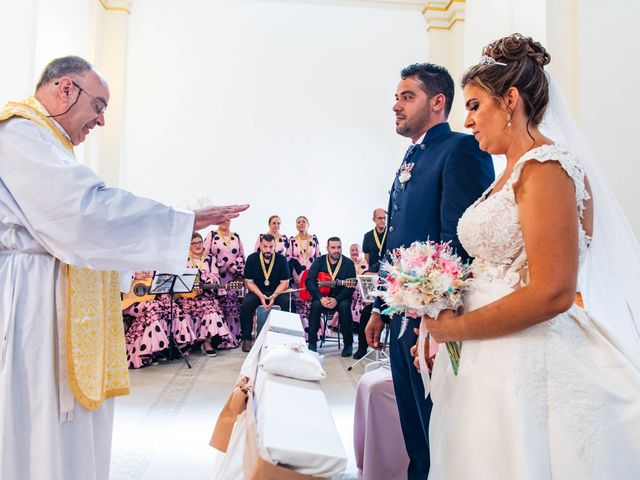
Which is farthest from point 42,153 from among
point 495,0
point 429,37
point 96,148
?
point 429,37

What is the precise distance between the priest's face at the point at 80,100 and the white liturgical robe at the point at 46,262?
191mm

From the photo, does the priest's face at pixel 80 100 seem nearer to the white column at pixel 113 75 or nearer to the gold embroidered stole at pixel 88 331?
the gold embroidered stole at pixel 88 331

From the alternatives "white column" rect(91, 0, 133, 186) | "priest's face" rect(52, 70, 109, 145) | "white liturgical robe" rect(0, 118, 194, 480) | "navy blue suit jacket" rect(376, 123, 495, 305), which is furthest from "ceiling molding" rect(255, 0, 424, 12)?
"white liturgical robe" rect(0, 118, 194, 480)

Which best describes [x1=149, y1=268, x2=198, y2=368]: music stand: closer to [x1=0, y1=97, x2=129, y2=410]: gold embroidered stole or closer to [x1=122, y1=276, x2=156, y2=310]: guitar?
[x1=122, y1=276, x2=156, y2=310]: guitar

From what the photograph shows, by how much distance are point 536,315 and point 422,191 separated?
35.5 inches

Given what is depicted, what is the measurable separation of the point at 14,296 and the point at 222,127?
24.9 feet

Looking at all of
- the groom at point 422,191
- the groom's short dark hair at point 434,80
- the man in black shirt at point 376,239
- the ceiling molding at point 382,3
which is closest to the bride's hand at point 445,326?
the groom at point 422,191

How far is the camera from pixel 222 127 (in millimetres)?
8977

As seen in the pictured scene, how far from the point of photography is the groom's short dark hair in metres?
2.19

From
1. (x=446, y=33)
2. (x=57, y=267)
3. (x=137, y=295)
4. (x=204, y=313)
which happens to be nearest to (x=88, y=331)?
(x=57, y=267)

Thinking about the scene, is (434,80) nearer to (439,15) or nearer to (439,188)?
(439,188)

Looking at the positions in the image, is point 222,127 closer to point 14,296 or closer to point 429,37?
point 429,37

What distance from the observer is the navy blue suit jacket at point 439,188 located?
188cm

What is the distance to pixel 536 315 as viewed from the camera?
1.23 metres
